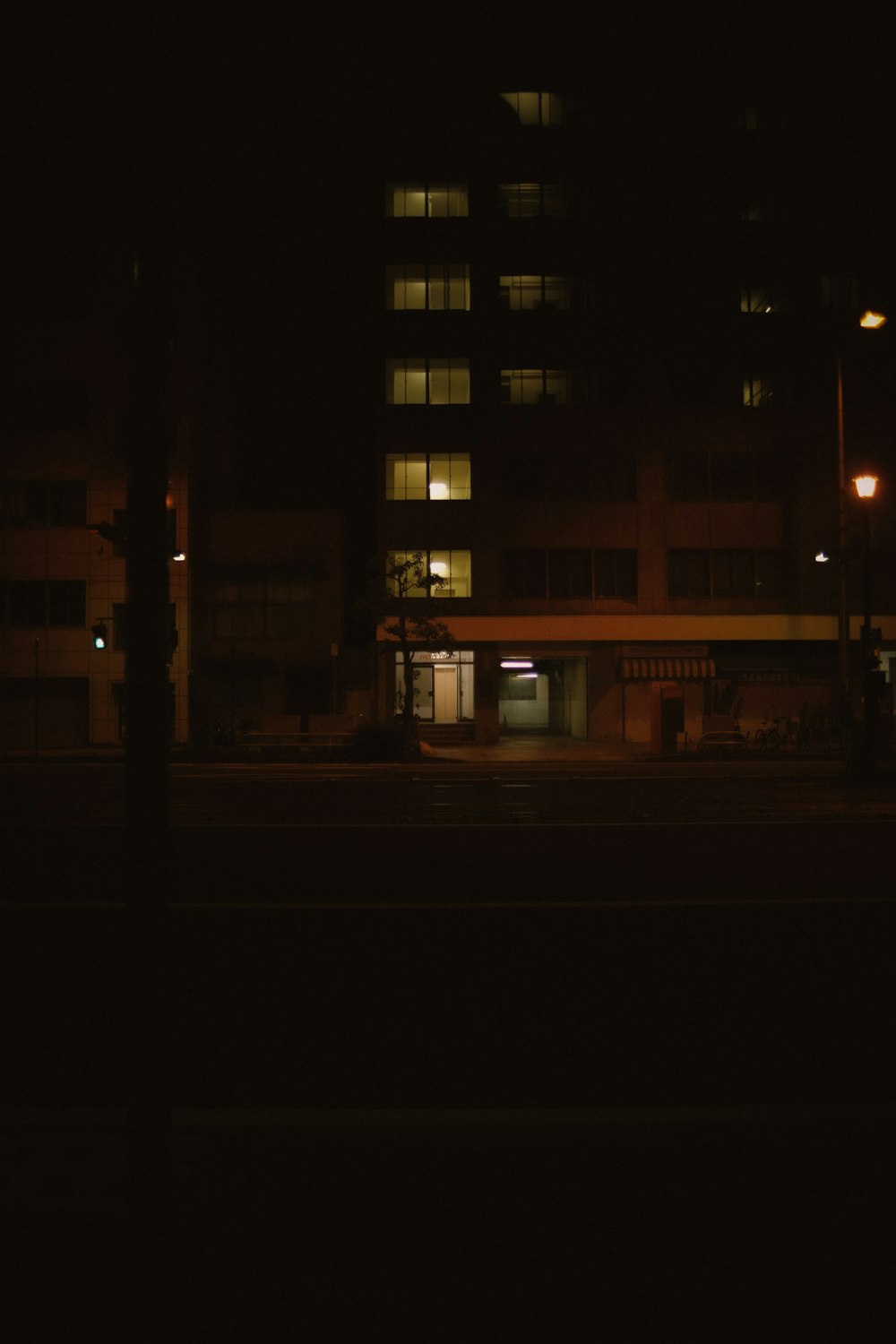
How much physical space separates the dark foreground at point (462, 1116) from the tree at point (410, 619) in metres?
22.3

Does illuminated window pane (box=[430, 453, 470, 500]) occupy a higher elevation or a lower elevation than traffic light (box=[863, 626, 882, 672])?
higher

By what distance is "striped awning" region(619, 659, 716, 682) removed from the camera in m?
35.8

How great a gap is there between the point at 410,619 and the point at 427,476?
7720 mm

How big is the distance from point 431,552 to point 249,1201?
33805 millimetres

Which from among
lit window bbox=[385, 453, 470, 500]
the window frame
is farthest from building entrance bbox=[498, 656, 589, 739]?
lit window bbox=[385, 453, 470, 500]

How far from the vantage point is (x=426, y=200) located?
126 ft

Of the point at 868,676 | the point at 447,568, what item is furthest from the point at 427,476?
the point at 868,676

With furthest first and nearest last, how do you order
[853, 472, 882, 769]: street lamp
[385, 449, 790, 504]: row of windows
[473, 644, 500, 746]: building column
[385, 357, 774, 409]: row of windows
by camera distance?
[385, 357, 774, 409]: row of windows → [385, 449, 790, 504]: row of windows → [473, 644, 500, 746]: building column → [853, 472, 882, 769]: street lamp

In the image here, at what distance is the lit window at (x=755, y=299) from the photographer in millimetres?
40094

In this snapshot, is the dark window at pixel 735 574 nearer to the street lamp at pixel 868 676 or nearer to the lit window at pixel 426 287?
the lit window at pixel 426 287

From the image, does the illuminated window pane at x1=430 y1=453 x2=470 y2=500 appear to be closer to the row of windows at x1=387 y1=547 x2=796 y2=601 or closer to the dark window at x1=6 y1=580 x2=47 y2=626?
the row of windows at x1=387 y1=547 x2=796 y2=601

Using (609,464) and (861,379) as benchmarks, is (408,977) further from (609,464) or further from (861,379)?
(861,379)

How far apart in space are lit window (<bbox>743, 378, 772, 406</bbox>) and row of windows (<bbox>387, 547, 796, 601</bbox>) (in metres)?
7.79

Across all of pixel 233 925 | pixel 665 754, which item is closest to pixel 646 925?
pixel 233 925
